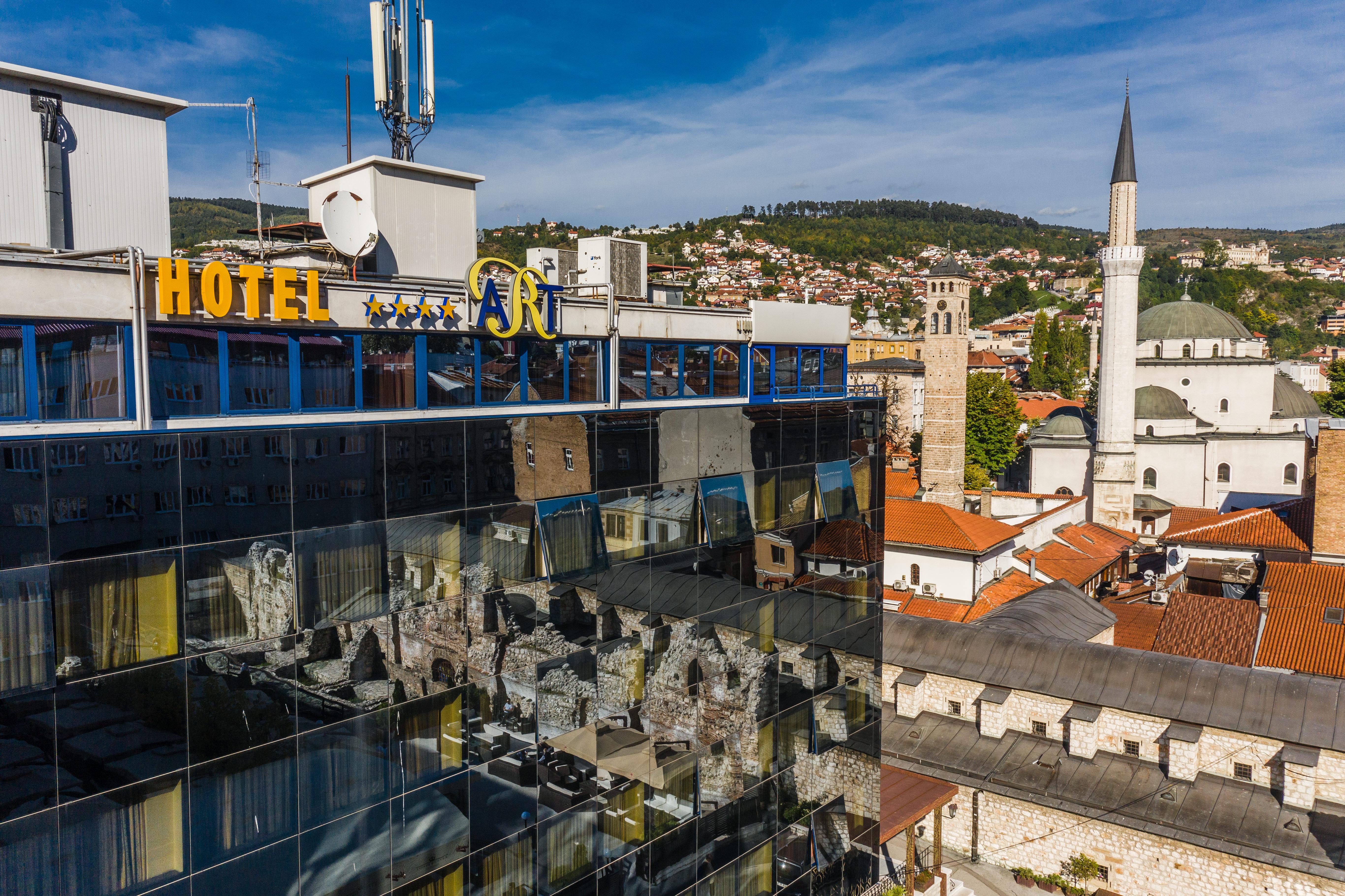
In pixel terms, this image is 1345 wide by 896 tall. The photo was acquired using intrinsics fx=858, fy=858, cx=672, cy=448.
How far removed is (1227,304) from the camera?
140 m

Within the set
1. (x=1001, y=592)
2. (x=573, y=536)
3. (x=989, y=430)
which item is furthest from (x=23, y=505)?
(x=989, y=430)

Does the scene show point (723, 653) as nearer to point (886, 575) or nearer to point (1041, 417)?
point (886, 575)

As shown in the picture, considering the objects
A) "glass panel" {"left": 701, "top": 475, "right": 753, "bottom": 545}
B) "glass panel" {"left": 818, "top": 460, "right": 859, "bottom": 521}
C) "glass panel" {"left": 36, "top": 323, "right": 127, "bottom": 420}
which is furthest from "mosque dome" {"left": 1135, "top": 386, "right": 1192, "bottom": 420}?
"glass panel" {"left": 36, "top": 323, "right": 127, "bottom": 420}

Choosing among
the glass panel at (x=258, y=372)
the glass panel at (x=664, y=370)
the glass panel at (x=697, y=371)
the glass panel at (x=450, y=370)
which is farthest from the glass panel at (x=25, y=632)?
the glass panel at (x=697, y=371)

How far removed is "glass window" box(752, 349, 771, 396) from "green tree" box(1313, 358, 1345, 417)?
70.2m

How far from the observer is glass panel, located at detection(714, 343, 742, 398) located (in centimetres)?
1364

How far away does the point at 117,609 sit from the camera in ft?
20.9

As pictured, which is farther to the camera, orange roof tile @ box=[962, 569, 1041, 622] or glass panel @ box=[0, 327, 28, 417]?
orange roof tile @ box=[962, 569, 1041, 622]

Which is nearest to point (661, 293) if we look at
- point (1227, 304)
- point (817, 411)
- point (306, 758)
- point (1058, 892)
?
point (817, 411)

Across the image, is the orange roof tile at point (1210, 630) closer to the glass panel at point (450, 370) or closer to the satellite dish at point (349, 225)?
the glass panel at point (450, 370)

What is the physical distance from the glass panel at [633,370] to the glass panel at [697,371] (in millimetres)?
825

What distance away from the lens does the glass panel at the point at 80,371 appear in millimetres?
7133

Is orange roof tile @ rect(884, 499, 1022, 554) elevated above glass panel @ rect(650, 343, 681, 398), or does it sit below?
below

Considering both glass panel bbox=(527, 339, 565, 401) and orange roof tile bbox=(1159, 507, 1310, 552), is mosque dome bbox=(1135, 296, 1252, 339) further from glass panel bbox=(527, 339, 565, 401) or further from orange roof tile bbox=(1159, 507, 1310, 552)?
glass panel bbox=(527, 339, 565, 401)
